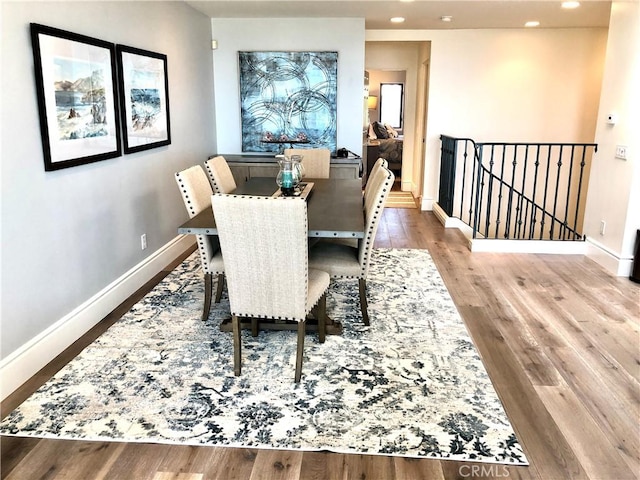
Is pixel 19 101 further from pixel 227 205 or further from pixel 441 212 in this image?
pixel 441 212

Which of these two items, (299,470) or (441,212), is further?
(441,212)

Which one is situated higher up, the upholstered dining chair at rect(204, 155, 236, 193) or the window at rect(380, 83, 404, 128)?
the window at rect(380, 83, 404, 128)

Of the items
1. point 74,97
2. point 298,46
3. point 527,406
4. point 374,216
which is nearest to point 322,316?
point 374,216

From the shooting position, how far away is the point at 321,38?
573 centimetres

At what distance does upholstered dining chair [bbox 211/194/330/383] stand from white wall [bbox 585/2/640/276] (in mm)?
3087

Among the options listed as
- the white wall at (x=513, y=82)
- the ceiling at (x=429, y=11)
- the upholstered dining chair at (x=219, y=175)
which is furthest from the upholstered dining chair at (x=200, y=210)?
the white wall at (x=513, y=82)

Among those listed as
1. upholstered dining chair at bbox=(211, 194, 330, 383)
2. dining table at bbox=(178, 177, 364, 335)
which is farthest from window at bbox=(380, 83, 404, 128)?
upholstered dining chair at bbox=(211, 194, 330, 383)

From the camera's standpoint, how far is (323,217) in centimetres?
301

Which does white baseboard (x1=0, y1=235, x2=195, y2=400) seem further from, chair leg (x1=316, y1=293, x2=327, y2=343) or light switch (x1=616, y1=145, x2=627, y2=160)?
light switch (x1=616, y1=145, x2=627, y2=160)

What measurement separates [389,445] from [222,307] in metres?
1.78

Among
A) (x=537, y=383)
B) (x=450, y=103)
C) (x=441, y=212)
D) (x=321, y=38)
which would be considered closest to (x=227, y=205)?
(x=537, y=383)

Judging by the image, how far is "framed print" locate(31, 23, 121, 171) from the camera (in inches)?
107

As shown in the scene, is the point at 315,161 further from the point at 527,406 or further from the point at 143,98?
the point at 527,406

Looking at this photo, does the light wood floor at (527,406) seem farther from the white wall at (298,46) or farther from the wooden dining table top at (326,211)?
the white wall at (298,46)
